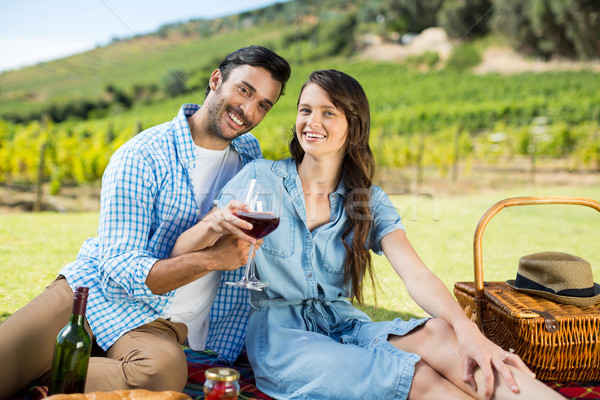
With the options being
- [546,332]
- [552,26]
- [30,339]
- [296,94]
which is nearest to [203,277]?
[30,339]

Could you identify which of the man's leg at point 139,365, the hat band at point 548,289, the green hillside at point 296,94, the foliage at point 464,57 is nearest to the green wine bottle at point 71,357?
the man's leg at point 139,365

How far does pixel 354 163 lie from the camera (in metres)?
2.20

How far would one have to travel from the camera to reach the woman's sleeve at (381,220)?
210cm

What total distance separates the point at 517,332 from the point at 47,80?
32.8 meters

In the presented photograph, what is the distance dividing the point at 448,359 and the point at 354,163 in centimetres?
84

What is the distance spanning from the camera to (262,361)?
6.30 feet

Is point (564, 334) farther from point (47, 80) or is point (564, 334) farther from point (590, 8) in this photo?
point (47, 80)

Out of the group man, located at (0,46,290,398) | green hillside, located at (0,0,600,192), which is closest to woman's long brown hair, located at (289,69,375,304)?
man, located at (0,46,290,398)

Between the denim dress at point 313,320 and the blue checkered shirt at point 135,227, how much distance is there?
0.77 feet

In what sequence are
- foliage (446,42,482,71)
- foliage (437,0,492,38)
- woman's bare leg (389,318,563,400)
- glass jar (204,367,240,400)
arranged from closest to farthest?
glass jar (204,367,240,400), woman's bare leg (389,318,563,400), foliage (446,42,482,71), foliage (437,0,492,38)

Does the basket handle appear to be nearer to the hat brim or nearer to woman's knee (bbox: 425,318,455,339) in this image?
the hat brim

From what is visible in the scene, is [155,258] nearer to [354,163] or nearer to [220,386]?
[220,386]

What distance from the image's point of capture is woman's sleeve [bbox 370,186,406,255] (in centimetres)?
210

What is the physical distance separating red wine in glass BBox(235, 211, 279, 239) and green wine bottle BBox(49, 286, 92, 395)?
520mm
